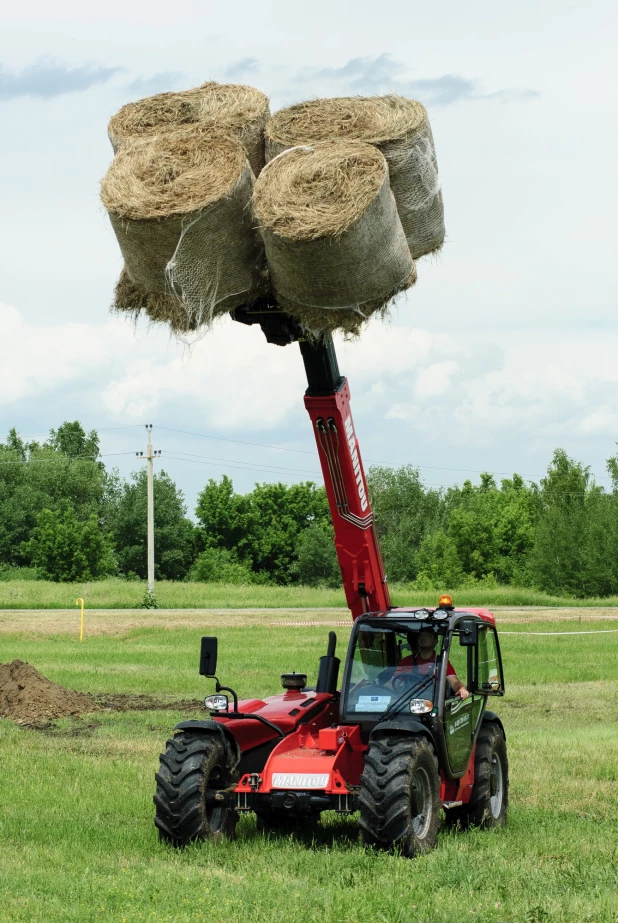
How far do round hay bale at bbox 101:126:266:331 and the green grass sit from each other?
3628cm

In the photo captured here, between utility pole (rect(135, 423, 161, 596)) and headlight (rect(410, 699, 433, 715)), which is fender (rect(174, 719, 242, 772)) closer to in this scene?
headlight (rect(410, 699, 433, 715))

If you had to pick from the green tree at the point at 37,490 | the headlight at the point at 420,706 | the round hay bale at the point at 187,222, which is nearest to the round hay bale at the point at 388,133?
the round hay bale at the point at 187,222

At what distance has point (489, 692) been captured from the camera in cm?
1042

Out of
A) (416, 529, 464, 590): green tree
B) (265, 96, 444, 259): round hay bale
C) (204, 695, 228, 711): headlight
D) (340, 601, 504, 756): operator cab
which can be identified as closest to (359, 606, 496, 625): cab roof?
(340, 601, 504, 756): operator cab

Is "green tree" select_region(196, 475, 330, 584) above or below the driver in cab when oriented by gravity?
above

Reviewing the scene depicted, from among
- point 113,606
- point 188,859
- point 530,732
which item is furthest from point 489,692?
point 113,606

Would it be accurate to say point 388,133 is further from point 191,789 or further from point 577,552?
point 577,552

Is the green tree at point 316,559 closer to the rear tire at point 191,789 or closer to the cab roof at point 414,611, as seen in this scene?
the cab roof at point 414,611

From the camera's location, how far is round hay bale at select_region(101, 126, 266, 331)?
8.43m

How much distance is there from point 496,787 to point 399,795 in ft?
8.19

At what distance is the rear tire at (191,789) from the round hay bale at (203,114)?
4577 millimetres

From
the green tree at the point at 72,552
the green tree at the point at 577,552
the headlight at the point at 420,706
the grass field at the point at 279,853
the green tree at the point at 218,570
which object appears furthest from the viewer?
the green tree at the point at 218,570

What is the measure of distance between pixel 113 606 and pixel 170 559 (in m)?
34.9

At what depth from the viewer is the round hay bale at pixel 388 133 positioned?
30.4 ft
